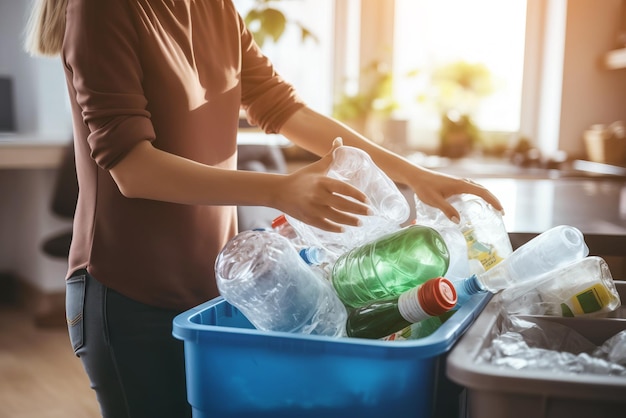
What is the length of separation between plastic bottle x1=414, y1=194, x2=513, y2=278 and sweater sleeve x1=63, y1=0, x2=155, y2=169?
45 centimetres

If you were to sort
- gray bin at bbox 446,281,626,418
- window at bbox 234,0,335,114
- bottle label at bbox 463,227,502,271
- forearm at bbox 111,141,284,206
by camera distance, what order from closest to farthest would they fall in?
1. gray bin at bbox 446,281,626,418
2. forearm at bbox 111,141,284,206
3. bottle label at bbox 463,227,502,271
4. window at bbox 234,0,335,114

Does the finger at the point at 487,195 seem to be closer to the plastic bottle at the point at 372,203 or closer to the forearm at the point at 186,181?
the plastic bottle at the point at 372,203

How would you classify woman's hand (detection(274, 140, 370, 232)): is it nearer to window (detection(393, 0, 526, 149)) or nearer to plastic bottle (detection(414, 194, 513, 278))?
plastic bottle (detection(414, 194, 513, 278))

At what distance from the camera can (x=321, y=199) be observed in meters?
0.76

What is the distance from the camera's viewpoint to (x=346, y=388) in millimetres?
706

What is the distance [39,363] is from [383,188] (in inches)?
98.1

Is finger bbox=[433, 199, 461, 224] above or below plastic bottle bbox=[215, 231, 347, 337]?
above

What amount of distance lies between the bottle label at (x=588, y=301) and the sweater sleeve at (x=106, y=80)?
0.60 m

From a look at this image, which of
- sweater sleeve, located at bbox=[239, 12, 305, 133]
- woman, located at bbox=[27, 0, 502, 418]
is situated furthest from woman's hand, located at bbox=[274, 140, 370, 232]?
sweater sleeve, located at bbox=[239, 12, 305, 133]

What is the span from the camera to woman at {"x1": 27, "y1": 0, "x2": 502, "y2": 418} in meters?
0.89

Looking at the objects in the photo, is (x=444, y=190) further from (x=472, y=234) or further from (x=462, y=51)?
(x=462, y=51)

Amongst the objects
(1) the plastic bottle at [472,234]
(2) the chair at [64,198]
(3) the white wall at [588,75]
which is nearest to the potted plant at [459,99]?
(3) the white wall at [588,75]

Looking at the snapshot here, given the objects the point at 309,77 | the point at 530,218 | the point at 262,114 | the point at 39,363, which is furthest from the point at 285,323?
the point at 309,77

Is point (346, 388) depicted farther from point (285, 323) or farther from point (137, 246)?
point (137, 246)
